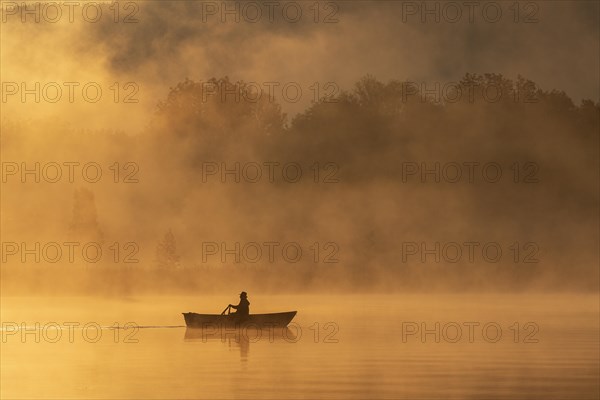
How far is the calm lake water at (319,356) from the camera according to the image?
38031 mm

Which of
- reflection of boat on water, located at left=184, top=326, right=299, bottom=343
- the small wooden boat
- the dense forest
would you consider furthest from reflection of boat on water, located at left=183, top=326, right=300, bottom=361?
the dense forest

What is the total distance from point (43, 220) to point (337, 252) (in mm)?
39769

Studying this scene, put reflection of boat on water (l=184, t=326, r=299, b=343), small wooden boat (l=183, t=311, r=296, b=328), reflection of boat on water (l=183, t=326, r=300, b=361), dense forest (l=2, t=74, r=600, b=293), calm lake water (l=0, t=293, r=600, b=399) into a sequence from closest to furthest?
1. calm lake water (l=0, t=293, r=600, b=399)
2. reflection of boat on water (l=183, t=326, r=300, b=361)
3. reflection of boat on water (l=184, t=326, r=299, b=343)
4. small wooden boat (l=183, t=311, r=296, b=328)
5. dense forest (l=2, t=74, r=600, b=293)

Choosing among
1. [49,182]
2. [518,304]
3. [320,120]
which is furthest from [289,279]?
[49,182]

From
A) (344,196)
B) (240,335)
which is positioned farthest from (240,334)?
(344,196)

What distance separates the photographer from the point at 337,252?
140 metres

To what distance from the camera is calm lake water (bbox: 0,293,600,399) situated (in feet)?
125

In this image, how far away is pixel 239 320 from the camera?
62.1 m

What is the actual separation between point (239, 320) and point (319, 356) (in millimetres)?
12918

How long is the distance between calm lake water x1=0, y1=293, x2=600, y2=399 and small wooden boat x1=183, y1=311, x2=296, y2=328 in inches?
20.7

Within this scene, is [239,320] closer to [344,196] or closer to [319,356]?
[319,356]

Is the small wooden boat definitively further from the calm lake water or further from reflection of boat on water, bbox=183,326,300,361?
the calm lake water

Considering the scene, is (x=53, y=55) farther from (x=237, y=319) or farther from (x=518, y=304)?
(x=237, y=319)

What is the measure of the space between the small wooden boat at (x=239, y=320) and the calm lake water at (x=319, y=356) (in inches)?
20.7
